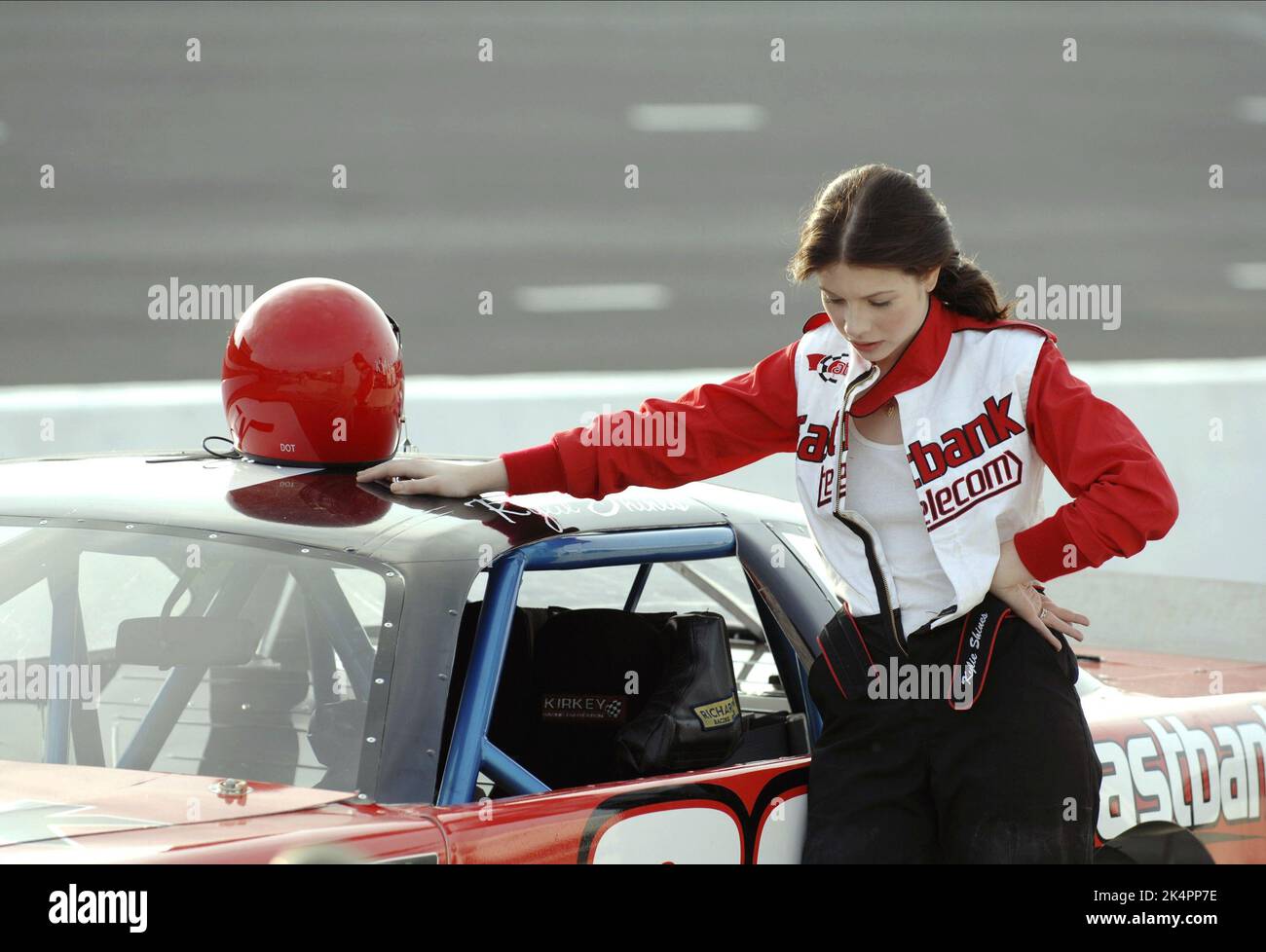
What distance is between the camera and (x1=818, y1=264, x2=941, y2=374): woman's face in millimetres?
2551

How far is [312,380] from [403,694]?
73 centimetres

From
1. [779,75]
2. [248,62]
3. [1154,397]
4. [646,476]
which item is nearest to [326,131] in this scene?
[248,62]

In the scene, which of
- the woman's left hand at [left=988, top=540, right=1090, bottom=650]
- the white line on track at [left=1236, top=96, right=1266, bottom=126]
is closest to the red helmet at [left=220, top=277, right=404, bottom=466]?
the woman's left hand at [left=988, top=540, right=1090, bottom=650]

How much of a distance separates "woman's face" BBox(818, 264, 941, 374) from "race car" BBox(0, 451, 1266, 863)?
1.66ft

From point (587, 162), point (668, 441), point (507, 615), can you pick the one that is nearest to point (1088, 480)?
point (668, 441)

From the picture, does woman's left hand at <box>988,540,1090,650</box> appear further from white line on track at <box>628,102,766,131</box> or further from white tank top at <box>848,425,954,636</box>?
white line on track at <box>628,102,766,131</box>

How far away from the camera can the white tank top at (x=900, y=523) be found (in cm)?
264

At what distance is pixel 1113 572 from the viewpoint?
713 centimetres

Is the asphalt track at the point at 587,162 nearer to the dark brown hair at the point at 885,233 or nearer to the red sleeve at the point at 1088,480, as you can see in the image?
the dark brown hair at the point at 885,233
